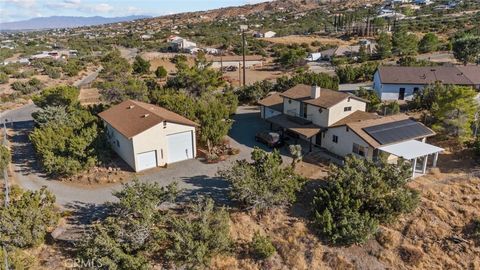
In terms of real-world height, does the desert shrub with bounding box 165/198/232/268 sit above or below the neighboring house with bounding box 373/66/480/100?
below

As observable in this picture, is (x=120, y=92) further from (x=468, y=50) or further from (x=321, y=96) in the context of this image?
(x=468, y=50)

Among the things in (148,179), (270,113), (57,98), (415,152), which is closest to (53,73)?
(57,98)

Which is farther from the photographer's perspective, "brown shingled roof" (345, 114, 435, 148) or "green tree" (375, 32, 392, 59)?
"green tree" (375, 32, 392, 59)

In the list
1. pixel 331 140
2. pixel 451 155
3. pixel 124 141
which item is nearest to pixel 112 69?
pixel 124 141

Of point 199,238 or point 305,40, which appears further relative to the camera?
point 305,40

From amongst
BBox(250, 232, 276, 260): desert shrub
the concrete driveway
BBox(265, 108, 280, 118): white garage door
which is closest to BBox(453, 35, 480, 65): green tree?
BBox(265, 108, 280, 118): white garage door

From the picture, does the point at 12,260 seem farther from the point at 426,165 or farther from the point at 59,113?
the point at 426,165

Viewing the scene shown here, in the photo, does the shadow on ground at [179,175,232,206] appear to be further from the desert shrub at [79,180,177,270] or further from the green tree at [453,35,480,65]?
the green tree at [453,35,480,65]
